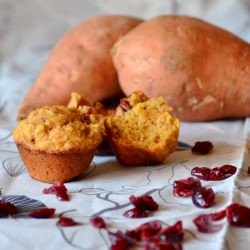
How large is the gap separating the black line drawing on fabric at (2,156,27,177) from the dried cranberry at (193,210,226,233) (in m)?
0.42

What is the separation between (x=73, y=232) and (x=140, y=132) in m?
0.38

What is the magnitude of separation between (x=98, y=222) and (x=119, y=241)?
0.24 ft

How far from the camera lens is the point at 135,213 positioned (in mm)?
1001

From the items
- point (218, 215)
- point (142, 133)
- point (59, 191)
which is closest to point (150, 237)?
point (218, 215)

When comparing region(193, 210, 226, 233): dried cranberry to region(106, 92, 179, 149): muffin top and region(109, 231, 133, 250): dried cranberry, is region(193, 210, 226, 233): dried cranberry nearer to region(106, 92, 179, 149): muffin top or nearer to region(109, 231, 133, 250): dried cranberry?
region(109, 231, 133, 250): dried cranberry

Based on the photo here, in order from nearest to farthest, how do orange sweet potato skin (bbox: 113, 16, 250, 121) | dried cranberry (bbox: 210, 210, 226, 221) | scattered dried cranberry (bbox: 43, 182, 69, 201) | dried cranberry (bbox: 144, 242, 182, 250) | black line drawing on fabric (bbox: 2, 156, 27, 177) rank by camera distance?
1. dried cranberry (bbox: 144, 242, 182, 250)
2. dried cranberry (bbox: 210, 210, 226, 221)
3. scattered dried cranberry (bbox: 43, 182, 69, 201)
4. black line drawing on fabric (bbox: 2, 156, 27, 177)
5. orange sweet potato skin (bbox: 113, 16, 250, 121)

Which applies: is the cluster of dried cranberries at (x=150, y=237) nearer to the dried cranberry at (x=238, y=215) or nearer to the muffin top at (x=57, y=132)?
the dried cranberry at (x=238, y=215)

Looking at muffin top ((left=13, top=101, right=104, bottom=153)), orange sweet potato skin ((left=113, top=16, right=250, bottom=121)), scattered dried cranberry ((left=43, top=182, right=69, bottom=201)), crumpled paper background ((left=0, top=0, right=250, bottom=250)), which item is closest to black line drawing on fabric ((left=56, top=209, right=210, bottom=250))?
crumpled paper background ((left=0, top=0, right=250, bottom=250))

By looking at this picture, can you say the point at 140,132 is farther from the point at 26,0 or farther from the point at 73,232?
the point at 26,0

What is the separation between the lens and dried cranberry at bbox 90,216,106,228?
37.5 inches

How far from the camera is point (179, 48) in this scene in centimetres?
158

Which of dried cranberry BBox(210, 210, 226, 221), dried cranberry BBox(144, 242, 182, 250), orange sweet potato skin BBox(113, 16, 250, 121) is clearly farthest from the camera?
orange sweet potato skin BBox(113, 16, 250, 121)

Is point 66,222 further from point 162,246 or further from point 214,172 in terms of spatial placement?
point 214,172

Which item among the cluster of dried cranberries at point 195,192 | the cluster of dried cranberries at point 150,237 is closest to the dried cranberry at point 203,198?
the cluster of dried cranberries at point 195,192
